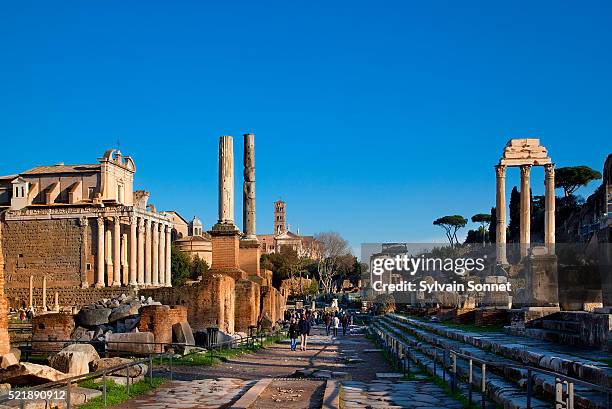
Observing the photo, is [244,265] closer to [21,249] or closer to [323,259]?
[21,249]

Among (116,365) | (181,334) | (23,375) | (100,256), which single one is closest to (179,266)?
(100,256)

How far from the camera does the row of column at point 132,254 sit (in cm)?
6694

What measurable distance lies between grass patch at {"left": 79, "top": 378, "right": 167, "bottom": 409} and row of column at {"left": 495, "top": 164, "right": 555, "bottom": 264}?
121ft

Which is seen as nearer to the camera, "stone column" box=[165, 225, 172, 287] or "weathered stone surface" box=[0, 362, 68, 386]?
"weathered stone surface" box=[0, 362, 68, 386]

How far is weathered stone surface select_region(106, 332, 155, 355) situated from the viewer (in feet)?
48.6

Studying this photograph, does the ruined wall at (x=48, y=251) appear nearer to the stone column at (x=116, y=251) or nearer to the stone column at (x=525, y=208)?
the stone column at (x=116, y=251)

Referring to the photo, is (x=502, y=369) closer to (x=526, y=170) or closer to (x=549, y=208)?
(x=549, y=208)

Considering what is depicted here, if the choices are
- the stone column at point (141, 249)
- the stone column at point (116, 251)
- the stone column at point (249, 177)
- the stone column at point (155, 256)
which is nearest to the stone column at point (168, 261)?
the stone column at point (155, 256)

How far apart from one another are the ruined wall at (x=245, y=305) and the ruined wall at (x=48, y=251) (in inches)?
1736

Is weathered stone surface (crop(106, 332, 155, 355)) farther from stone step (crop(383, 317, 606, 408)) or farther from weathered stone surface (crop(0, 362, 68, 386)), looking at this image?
stone step (crop(383, 317, 606, 408))

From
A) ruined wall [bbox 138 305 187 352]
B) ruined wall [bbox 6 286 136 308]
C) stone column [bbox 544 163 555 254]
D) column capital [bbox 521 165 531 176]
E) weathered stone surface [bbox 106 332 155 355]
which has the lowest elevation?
ruined wall [bbox 6 286 136 308]

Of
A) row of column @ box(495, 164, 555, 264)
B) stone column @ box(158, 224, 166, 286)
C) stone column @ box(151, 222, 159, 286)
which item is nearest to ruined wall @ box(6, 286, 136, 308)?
stone column @ box(151, 222, 159, 286)

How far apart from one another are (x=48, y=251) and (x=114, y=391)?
59.1m

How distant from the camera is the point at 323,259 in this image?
10056cm
